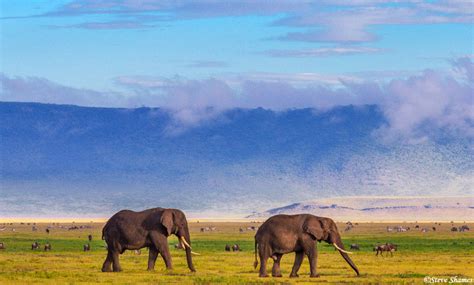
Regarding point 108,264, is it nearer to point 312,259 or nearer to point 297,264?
point 297,264

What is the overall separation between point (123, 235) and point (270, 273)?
5878 millimetres

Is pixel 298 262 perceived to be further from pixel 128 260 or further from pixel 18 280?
pixel 128 260

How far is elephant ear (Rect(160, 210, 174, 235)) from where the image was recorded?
45.3 meters

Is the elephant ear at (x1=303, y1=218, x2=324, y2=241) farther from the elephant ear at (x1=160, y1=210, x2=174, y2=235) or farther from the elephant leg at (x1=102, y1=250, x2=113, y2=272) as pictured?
the elephant leg at (x1=102, y1=250, x2=113, y2=272)

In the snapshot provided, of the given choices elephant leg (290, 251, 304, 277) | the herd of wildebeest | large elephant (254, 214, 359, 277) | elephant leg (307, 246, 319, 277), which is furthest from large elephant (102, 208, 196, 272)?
elephant leg (307, 246, 319, 277)

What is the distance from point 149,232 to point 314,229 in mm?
6841

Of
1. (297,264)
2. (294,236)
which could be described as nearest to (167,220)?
(294,236)

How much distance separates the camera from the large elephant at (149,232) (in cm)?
4569

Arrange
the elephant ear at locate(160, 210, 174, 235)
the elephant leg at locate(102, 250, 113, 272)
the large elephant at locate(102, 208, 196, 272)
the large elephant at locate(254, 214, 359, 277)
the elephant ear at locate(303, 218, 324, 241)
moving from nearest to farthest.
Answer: the elephant ear at locate(303, 218, 324, 241)
the large elephant at locate(254, 214, 359, 277)
the elephant ear at locate(160, 210, 174, 235)
the large elephant at locate(102, 208, 196, 272)
the elephant leg at locate(102, 250, 113, 272)

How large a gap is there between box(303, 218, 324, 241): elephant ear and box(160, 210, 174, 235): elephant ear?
5.44 m

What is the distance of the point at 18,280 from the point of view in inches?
1619

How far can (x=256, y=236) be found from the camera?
143 ft

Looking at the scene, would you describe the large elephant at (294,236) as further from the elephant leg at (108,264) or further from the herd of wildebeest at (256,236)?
the elephant leg at (108,264)

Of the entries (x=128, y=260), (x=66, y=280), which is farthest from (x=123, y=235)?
(x=128, y=260)
